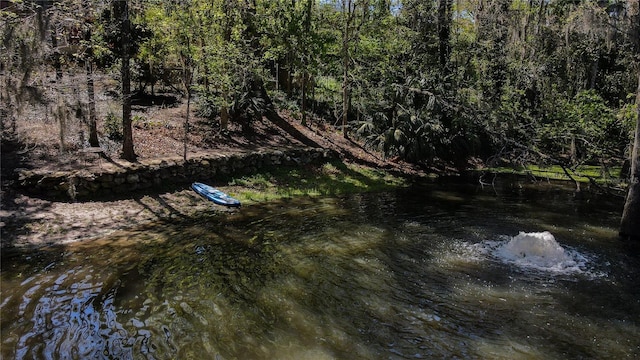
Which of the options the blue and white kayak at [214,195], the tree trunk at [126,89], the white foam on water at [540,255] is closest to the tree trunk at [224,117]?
the blue and white kayak at [214,195]

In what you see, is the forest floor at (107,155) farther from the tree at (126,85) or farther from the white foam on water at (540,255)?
the white foam on water at (540,255)

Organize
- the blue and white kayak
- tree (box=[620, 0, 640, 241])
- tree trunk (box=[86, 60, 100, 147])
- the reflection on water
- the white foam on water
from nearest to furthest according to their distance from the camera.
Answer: the reflection on water, the white foam on water, tree (box=[620, 0, 640, 241]), tree trunk (box=[86, 60, 100, 147]), the blue and white kayak

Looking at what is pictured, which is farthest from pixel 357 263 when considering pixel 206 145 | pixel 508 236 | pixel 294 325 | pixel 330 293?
pixel 206 145

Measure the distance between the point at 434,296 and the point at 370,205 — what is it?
6.31 metres

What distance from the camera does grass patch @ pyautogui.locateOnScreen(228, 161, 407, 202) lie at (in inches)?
527

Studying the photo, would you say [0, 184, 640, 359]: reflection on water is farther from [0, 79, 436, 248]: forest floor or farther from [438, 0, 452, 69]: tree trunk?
[438, 0, 452, 69]: tree trunk

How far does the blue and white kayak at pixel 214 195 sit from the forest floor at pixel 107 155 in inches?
10.2

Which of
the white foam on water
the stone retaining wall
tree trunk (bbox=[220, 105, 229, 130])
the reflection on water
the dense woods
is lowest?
the reflection on water

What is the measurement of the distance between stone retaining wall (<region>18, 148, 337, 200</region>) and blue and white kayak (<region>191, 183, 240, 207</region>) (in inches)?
25.0

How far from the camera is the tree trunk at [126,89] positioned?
1147cm

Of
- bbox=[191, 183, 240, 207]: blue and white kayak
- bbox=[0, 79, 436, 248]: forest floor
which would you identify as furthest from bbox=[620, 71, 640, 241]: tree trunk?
bbox=[191, 183, 240, 207]: blue and white kayak

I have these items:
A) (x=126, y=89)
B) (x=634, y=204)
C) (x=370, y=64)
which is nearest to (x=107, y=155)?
(x=126, y=89)

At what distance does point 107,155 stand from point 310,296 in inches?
336

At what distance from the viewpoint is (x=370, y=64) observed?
1864cm
